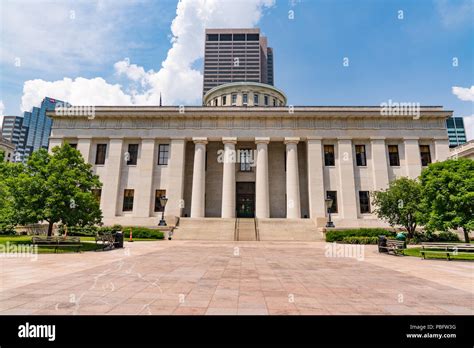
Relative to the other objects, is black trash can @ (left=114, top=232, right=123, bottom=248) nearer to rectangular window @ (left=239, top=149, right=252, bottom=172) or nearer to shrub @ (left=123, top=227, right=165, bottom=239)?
shrub @ (left=123, top=227, right=165, bottom=239)

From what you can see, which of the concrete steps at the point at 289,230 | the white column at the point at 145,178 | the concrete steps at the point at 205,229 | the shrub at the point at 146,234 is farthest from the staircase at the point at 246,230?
the white column at the point at 145,178

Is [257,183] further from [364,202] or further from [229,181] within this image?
[364,202]

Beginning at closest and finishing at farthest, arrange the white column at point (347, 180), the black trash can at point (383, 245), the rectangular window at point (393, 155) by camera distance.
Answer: the black trash can at point (383, 245)
the white column at point (347, 180)
the rectangular window at point (393, 155)

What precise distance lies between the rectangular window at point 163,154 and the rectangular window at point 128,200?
599 cm

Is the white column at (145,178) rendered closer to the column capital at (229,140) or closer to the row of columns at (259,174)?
the row of columns at (259,174)

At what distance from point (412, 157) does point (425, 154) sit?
253cm

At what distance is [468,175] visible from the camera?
1747 centimetres

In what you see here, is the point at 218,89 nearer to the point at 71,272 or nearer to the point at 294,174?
the point at 294,174

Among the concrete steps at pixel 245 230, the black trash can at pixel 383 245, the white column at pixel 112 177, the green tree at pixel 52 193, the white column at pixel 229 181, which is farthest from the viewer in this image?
the white column at pixel 112 177

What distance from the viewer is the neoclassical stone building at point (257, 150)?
121ft

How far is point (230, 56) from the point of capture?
165 metres

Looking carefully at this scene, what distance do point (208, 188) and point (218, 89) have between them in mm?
25163

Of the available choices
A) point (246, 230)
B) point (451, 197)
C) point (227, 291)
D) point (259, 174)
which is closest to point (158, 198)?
point (259, 174)
